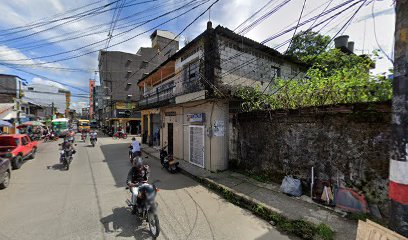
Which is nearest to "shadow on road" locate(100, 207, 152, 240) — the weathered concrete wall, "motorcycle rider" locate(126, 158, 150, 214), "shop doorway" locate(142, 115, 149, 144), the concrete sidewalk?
"motorcycle rider" locate(126, 158, 150, 214)

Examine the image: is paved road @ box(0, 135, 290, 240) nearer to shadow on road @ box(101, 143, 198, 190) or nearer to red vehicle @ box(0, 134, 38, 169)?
shadow on road @ box(101, 143, 198, 190)

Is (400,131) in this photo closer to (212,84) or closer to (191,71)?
(212,84)

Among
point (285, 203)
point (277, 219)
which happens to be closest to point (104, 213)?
point (277, 219)

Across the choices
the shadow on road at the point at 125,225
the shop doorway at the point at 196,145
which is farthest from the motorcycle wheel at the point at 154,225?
the shop doorway at the point at 196,145

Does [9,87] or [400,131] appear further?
[9,87]

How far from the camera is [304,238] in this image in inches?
165

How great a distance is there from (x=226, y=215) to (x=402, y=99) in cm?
437

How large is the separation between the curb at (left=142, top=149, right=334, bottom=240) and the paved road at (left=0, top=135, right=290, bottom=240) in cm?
22

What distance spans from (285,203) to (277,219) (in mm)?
869

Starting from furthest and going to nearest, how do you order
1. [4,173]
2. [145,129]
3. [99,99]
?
[99,99]
[145,129]
[4,173]

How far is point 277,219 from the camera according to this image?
484 cm

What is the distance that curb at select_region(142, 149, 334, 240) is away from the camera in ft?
13.5

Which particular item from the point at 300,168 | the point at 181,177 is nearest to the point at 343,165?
the point at 300,168

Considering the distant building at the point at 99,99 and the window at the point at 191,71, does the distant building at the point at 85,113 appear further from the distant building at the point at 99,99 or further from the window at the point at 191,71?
the window at the point at 191,71
